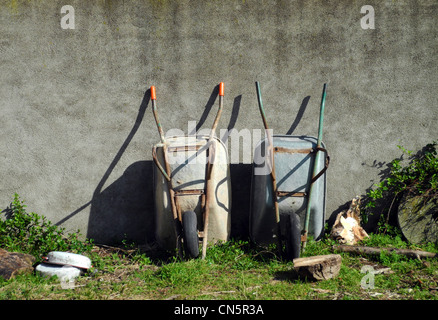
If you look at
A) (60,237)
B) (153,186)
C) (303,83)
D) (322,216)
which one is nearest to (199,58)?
(303,83)

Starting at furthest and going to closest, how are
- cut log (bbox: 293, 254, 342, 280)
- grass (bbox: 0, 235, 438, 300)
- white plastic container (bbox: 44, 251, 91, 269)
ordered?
white plastic container (bbox: 44, 251, 91, 269), cut log (bbox: 293, 254, 342, 280), grass (bbox: 0, 235, 438, 300)

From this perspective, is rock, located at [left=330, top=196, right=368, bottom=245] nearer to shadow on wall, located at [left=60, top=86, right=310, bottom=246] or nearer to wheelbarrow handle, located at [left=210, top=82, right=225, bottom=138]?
shadow on wall, located at [left=60, top=86, right=310, bottom=246]

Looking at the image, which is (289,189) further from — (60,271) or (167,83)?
(60,271)

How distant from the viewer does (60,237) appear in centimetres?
417

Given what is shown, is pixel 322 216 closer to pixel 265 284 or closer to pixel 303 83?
pixel 265 284

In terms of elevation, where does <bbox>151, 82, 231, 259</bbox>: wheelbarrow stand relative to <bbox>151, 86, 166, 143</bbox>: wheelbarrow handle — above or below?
below

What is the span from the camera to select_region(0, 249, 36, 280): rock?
11.4 ft

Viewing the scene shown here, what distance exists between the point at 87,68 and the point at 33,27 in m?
0.65

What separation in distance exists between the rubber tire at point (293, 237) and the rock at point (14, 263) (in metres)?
2.17

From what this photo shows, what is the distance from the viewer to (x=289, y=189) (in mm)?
3873

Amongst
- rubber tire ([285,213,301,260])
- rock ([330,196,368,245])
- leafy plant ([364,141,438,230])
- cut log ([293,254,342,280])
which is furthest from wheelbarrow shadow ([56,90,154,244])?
leafy plant ([364,141,438,230])

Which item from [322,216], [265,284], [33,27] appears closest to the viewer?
[265,284]

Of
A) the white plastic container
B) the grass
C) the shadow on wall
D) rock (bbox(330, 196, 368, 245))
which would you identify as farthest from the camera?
the shadow on wall

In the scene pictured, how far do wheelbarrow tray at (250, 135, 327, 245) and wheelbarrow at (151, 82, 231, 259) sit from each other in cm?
32
